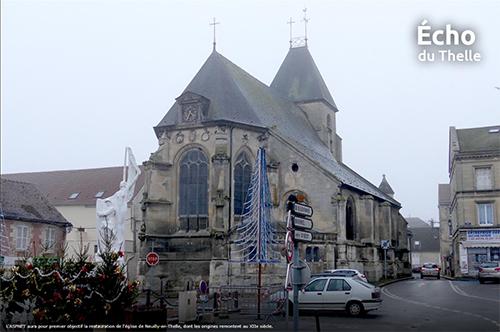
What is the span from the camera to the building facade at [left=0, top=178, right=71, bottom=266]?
3303cm

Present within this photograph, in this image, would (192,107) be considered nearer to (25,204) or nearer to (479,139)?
(25,204)

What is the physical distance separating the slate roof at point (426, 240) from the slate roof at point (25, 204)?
58.3 m

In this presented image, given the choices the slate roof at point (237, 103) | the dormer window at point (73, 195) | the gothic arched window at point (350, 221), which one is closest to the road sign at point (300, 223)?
the slate roof at point (237, 103)

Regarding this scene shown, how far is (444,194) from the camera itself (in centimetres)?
7438

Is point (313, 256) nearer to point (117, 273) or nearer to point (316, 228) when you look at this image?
point (316, 228)

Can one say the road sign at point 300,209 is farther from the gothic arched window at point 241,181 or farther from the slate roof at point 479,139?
the slate roof at point 479,139

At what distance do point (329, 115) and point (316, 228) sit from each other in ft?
64.8

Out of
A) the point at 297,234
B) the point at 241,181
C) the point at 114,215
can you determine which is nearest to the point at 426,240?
the point at 241,181

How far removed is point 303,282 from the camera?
404 inches

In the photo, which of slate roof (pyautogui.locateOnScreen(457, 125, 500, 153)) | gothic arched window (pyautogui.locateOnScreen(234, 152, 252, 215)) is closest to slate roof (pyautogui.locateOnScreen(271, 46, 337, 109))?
slate roof (pyautogui.locateOnScreen(457, 125, 500, 153))

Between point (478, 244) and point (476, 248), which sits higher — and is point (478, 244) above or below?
above

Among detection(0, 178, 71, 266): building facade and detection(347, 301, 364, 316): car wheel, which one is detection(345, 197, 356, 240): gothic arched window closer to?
detection(0, 178, 71, 266): building facade

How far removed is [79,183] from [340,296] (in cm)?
3709

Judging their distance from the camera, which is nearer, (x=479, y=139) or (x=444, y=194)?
(x=479, y=139)
